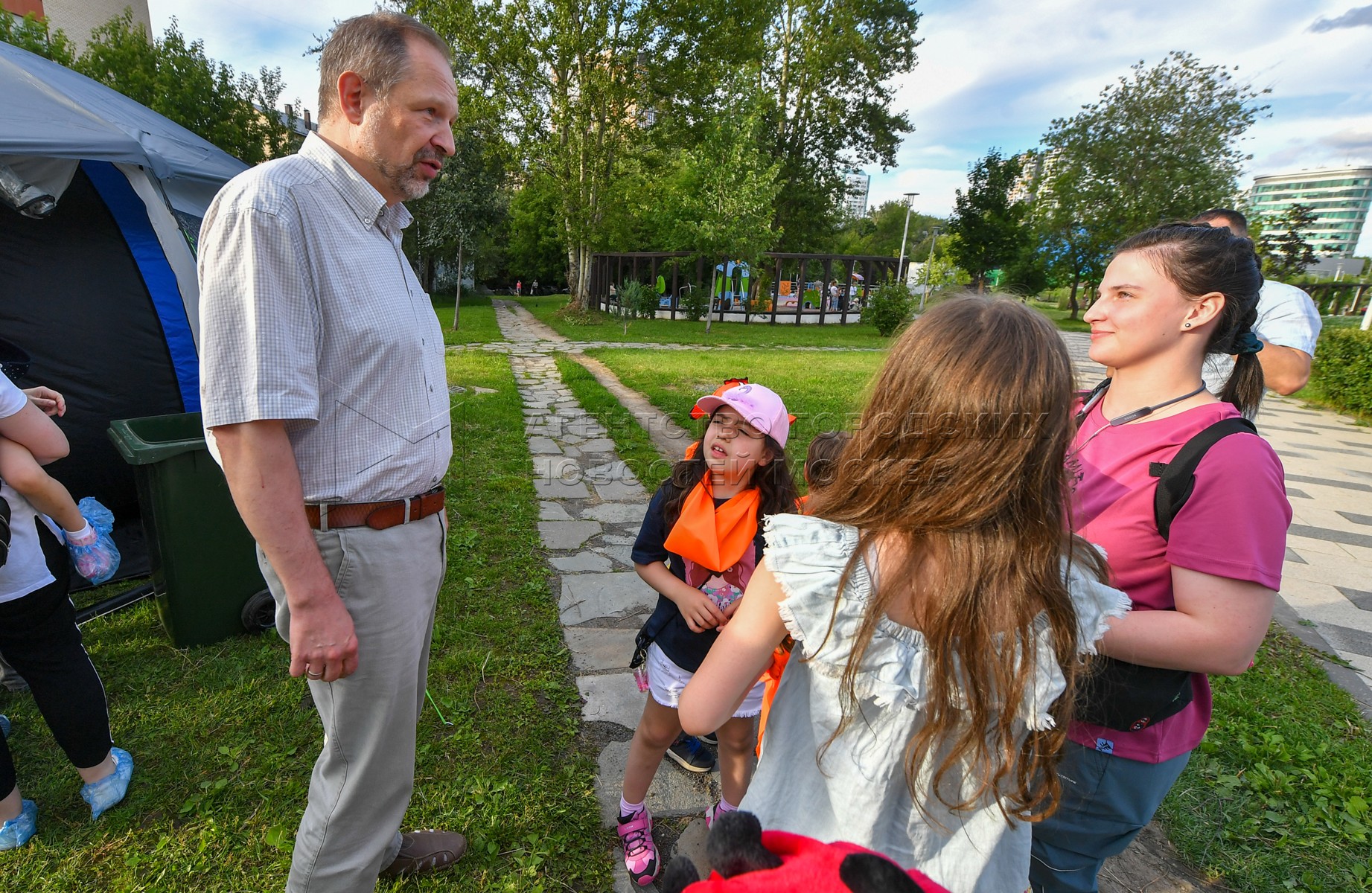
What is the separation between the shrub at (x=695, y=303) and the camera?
72.0 feet

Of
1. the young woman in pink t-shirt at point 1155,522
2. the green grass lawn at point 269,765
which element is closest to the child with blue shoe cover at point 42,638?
the green grass lawn at point 269,765

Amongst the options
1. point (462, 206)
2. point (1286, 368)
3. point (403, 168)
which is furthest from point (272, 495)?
point (462, 206)

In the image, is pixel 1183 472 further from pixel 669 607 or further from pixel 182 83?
pixel 182 83

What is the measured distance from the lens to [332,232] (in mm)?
1415

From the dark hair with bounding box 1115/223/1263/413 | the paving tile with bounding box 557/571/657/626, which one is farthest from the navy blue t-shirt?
the paving tile with bounding box 557/571/657/626

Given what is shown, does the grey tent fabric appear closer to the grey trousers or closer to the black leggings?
the black leggings

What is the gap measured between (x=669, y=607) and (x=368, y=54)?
5.60 feet

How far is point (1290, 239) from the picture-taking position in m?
27.0

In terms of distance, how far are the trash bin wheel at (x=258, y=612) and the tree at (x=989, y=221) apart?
1430 inches

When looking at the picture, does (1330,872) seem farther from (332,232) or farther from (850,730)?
(332,232)

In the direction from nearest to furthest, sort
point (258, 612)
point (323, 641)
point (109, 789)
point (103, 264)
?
point (323, 641) < point (109, 789) < point (258, 612) < point (103, 264)

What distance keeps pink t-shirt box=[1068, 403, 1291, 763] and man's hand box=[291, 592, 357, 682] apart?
1567 millimetres

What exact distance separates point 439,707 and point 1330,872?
10.8 feet

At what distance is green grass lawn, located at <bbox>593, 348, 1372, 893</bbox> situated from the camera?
2.16m
